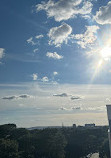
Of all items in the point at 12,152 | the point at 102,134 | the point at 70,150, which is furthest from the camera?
the point at 102,134

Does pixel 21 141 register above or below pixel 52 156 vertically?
above

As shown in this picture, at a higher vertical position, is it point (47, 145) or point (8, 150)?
point (47, 145)

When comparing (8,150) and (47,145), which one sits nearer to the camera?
(8,150)

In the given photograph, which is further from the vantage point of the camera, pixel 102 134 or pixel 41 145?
pixel 102 134

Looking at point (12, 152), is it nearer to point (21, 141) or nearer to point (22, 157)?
point (22, 157)

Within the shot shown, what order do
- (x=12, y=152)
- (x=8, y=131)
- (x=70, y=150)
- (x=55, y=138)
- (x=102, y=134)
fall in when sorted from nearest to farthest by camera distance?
(x=12, y=152)
(x=55, y=138)
(x=70, y=150)
(x=8, y=131)
(x=102, y=134)

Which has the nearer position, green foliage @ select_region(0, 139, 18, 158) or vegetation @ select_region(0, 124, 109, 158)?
green foliage @ select_region(0, 139, 18, 158)

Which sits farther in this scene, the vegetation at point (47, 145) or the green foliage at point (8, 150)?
the vegetation at point (47, 145)

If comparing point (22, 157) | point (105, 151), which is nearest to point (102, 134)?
point (105, 151)

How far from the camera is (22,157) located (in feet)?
242

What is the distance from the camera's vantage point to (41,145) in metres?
82.5

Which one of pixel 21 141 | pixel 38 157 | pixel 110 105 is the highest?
pixel 110 105

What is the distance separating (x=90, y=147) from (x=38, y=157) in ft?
98.9

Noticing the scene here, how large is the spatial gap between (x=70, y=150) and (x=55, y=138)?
59.9 ft
